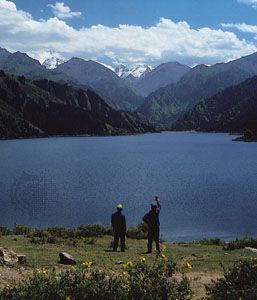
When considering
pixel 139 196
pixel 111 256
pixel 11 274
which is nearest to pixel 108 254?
pixel 111 256

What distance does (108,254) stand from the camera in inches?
975

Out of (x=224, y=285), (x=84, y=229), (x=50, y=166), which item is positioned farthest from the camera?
(x=50, y=166)

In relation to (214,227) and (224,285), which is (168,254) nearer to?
(224,285)

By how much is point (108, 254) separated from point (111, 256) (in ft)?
2.39

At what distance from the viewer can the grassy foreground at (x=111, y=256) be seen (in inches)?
783

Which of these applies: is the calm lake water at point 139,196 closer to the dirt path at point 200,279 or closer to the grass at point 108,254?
the grass at point 108,254

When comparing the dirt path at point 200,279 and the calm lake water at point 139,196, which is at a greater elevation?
the dirt path at point 200,279

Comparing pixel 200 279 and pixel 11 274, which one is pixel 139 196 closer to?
pixel 200 279

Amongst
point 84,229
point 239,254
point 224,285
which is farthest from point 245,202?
point 224,285

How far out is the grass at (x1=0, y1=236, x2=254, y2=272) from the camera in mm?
21925

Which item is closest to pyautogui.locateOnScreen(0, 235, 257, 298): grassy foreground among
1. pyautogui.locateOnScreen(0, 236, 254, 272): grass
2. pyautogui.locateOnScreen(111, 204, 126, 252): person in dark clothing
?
pyautogui.locateOnScreen(0, 236, 254, 272): grass

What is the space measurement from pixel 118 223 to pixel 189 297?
1429 centimetres

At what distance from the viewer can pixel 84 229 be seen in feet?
116

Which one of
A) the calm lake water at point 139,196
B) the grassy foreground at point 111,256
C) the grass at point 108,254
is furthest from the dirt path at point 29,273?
the calm lake water at point 139,196
